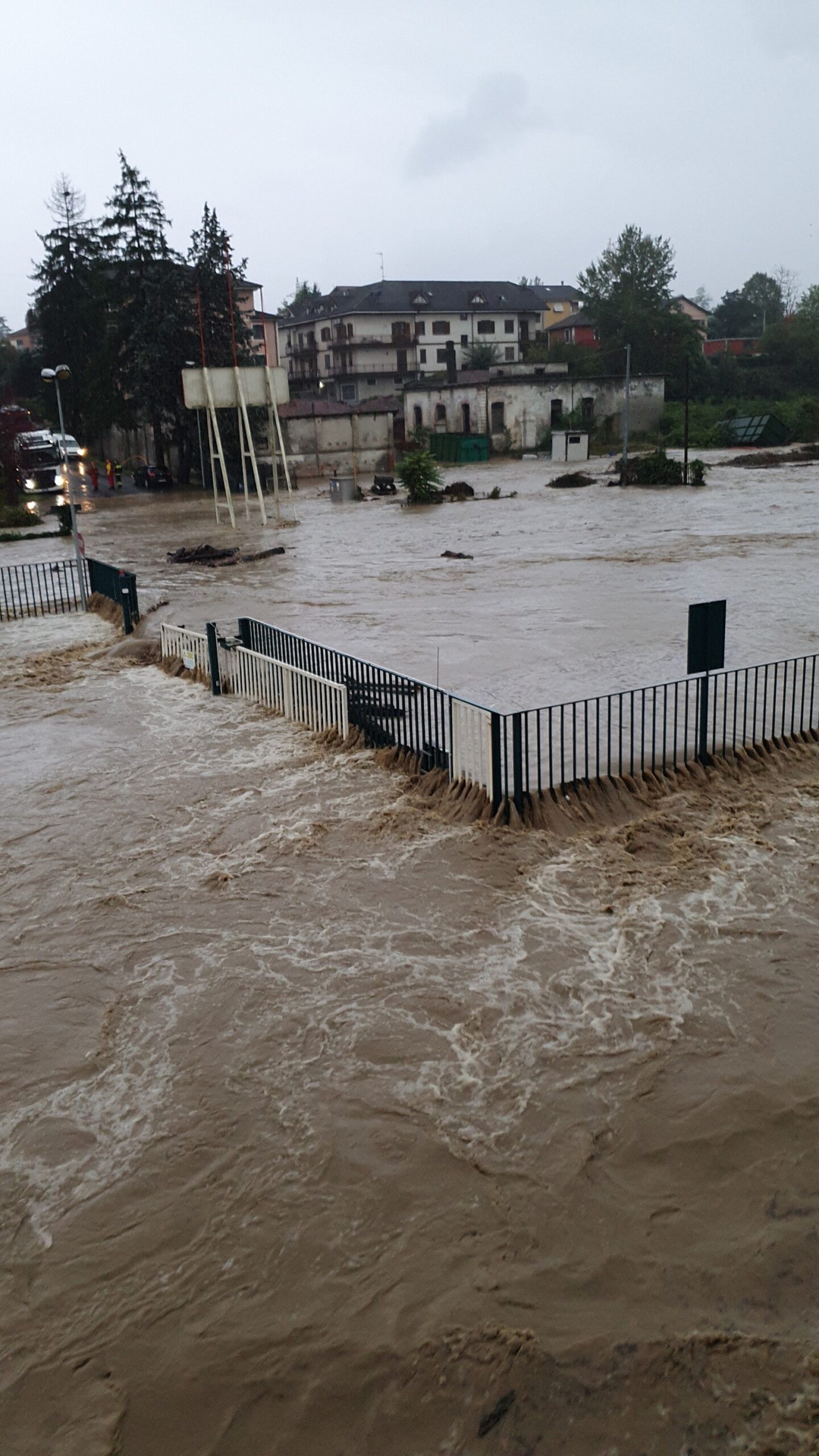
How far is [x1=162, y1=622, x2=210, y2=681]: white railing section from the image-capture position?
17.5m

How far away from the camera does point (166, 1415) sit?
5141 millimetres

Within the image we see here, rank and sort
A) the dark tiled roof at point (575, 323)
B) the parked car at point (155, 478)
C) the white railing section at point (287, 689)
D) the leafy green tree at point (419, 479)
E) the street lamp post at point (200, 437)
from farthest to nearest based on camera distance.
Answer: the dark tiled roof at point (575, 323), the parked car at point (155, 478), the street lamp post at point (200, 437), the leafy green tree at point (419, 479), the white railing section at point (287, 689)

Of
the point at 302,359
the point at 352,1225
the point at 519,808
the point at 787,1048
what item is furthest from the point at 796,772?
the point at 302,359

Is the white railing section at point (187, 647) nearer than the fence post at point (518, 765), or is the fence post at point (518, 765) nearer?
the fence post at point (518, 765)

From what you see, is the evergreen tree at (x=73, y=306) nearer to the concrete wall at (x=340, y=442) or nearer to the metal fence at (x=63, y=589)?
the concrete wall at (x=340, y=442)

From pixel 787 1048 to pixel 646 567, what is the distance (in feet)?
65.4

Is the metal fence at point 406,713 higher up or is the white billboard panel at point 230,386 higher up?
the white billboard panel at point 230,386

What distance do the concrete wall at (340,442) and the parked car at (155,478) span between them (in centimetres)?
838

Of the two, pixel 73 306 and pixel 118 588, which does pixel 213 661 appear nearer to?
pixel 118 588

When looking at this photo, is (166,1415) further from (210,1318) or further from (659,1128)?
(659,1128)

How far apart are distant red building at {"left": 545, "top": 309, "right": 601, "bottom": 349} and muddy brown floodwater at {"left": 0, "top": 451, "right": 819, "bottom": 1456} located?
291ft

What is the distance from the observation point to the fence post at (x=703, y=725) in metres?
12.1

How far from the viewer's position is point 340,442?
66062mm

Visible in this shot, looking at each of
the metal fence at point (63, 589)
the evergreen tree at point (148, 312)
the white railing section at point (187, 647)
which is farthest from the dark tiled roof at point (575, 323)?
the white railing section at point (187, 647)
